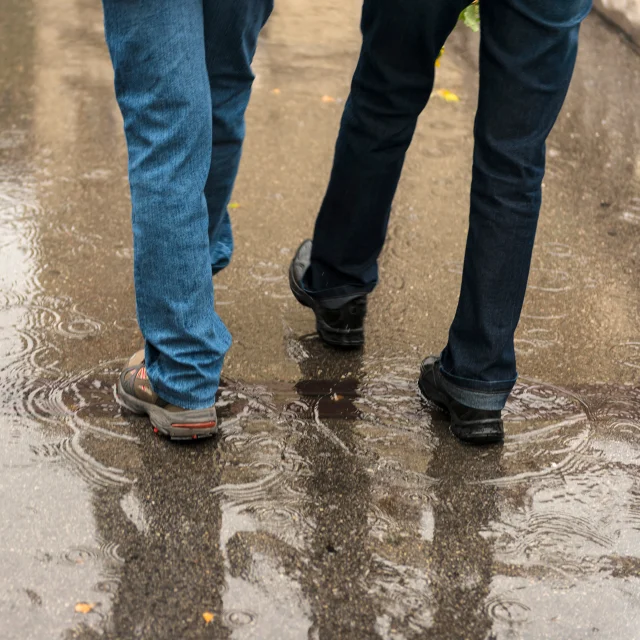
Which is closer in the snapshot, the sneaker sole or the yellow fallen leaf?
the sneaker sole

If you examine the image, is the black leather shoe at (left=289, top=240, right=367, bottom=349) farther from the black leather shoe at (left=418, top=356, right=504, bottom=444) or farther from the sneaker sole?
the sneaker sole

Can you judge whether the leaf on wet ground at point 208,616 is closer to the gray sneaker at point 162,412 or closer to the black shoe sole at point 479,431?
the gray sneaker at point 162,412

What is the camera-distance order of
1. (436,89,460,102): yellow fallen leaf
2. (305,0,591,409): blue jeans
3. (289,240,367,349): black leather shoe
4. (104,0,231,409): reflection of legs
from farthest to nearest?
(436,89,460,102): yellow fallen leaf, (289,240,367,349): black leather shoe, (305,0,591,409): blue jeans, (104,0,231,409): reflection of legs

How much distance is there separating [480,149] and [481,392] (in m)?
0.65

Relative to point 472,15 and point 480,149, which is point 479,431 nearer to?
point 480,149

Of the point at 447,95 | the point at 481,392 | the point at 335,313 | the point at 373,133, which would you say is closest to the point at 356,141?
the point at 373,133

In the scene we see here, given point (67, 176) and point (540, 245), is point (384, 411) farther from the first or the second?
point (67, 176)

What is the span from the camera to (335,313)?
9.69 feet

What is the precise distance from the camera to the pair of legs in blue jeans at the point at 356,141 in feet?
7.08

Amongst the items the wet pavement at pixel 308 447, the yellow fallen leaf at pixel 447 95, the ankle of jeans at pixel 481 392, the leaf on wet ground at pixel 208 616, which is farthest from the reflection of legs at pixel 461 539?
the yellow fallen leaf at pixel 447 95

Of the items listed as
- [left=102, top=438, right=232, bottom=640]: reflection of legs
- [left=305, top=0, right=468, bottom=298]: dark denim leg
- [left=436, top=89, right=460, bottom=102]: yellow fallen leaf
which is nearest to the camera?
[left=102, top=438, right=232, bottom=640]: reflection of legs

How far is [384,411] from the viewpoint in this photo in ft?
9.00

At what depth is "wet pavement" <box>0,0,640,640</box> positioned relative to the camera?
2039mm

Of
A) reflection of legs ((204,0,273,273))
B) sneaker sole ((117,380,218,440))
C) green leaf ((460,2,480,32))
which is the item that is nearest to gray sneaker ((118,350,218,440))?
sneaker sole ((117,380,218,440))
